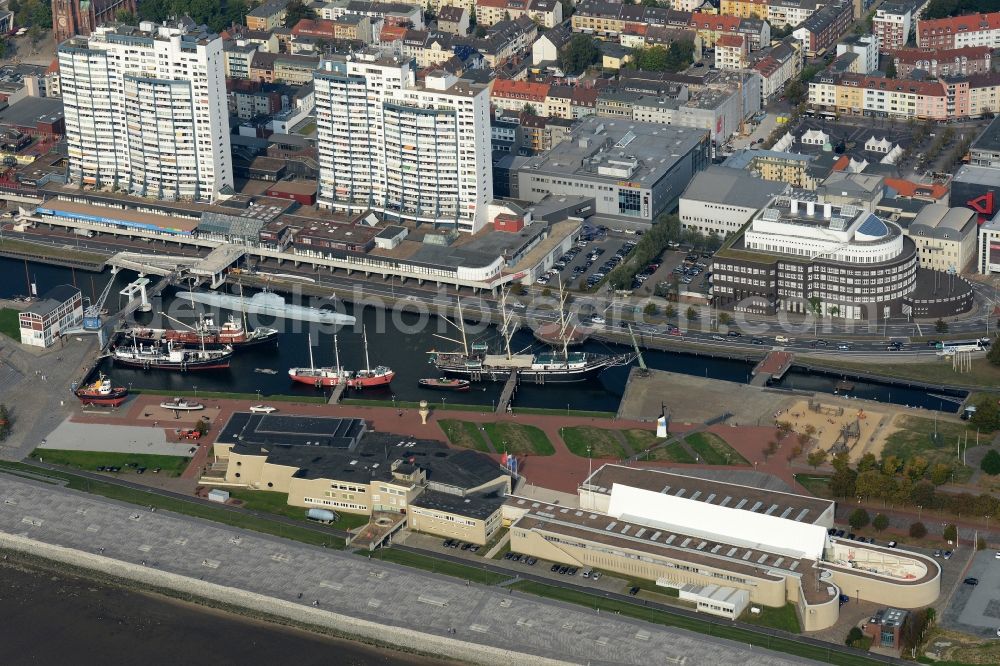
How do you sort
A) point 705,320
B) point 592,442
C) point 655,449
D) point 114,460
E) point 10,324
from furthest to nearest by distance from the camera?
point 10,324 < point 705,320 < point 114,460 < point 592,442 < point 655,449

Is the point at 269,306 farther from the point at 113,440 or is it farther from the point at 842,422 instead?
the point at 842,422

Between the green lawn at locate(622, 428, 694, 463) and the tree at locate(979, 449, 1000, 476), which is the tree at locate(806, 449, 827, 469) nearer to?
the green lawn at locate(622, 428, 694, 463)

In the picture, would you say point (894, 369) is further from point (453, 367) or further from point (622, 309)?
point (453, 367)

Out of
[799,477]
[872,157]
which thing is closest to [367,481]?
[799,477]

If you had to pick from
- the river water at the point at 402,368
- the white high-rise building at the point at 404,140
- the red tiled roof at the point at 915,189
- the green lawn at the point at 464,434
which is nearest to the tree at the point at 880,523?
the river water at the point at 402,368

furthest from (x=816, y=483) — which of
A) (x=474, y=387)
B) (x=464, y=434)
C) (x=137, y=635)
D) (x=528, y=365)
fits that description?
(x=137, y=635)

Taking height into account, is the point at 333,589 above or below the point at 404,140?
below

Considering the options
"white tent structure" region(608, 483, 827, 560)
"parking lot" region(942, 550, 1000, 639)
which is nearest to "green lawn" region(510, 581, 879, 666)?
"parking lot" region(942, 550, 1000, 639)

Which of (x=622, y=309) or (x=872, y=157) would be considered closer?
(x=622, y=309)
